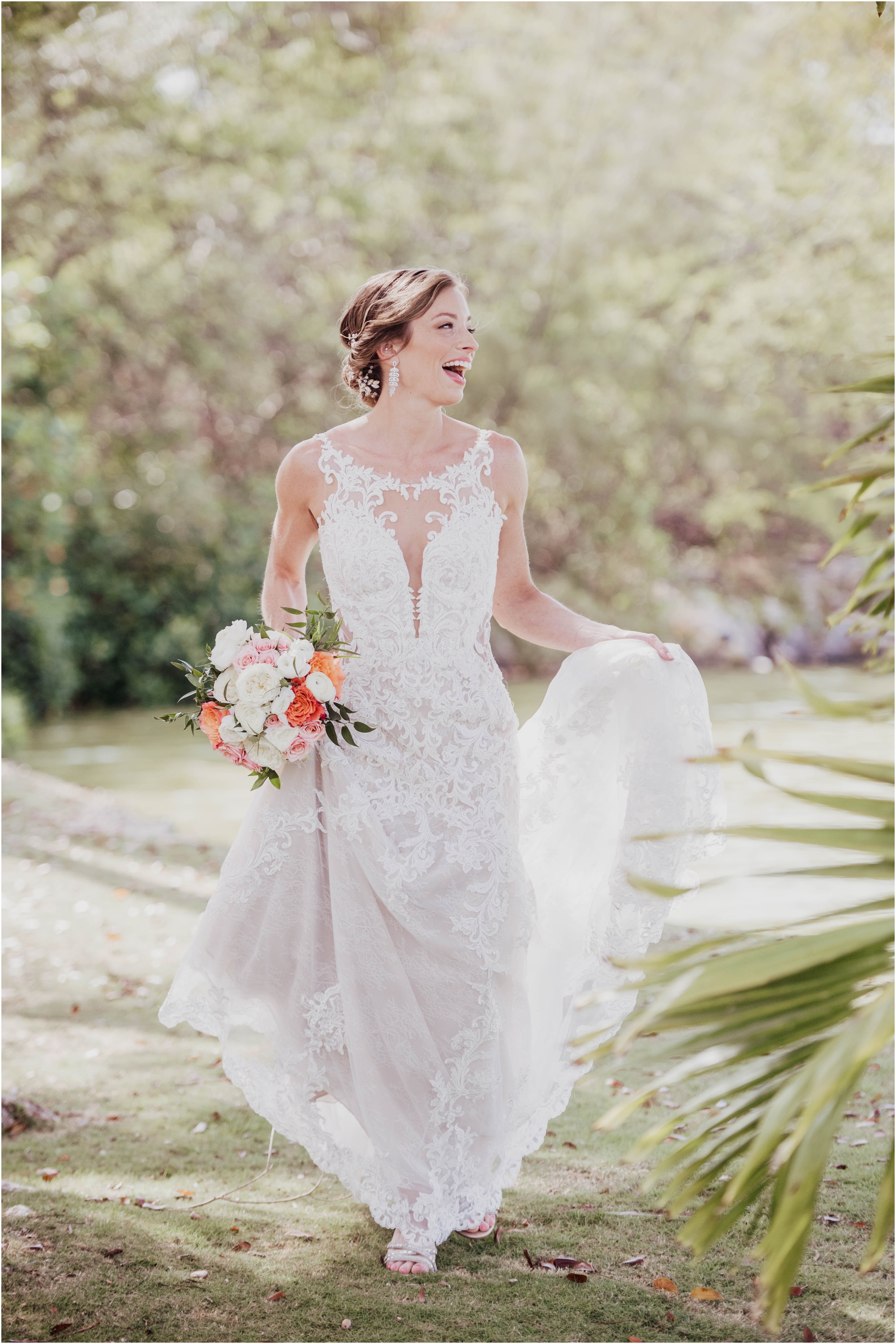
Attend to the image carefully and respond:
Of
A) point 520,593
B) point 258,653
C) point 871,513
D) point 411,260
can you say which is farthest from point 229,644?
point 411,260

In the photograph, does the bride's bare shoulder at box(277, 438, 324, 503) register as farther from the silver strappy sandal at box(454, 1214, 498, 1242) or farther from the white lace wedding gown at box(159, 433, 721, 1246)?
the silver strappy sandal at box(454, 1214, 498, 1242)

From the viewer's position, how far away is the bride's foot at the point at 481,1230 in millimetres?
3174

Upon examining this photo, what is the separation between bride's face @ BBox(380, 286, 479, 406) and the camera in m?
3.34

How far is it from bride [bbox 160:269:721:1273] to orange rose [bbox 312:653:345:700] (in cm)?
25

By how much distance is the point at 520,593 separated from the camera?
11.7 ft

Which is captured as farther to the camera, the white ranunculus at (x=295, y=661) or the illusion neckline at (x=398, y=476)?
the illusion neckline at (x=398, y=476)

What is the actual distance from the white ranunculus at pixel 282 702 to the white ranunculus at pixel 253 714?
0.06ft

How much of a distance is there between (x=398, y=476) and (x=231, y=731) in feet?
2.92

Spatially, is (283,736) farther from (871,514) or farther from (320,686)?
(871,514)

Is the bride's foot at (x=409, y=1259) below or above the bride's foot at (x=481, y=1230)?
above

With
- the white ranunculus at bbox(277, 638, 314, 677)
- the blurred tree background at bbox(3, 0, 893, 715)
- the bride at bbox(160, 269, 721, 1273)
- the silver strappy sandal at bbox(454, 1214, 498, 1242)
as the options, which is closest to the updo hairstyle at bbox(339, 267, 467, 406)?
the bride at bbox(160, 269, 721, 1273)

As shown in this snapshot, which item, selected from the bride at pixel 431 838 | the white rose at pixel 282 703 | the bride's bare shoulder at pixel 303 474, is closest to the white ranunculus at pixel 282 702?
the white rose at pixel 282 703

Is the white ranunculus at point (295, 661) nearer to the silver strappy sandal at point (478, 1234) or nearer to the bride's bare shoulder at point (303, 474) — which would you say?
the bride's bare shoulder at point (303, 474)

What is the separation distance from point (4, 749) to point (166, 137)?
330 inches
